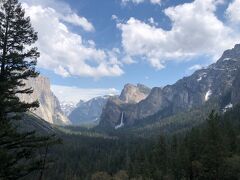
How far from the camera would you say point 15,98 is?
28.5 m

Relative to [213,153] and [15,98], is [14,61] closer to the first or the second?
[15,98]

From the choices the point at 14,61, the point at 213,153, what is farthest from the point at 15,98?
the point at 213,153

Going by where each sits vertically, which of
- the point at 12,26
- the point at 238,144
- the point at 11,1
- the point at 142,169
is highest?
the point at 11,1

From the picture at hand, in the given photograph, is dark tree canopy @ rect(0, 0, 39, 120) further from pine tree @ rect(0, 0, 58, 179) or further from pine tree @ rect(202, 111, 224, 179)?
pine tree @ rect(202, 111, 224, 179)

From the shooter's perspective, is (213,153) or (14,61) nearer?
(14,61)

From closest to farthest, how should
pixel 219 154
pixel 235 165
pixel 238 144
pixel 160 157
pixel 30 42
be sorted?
pixel 30 42, pixel 219 154, pixel 235 165, pixel 238 144, pixel 160 157

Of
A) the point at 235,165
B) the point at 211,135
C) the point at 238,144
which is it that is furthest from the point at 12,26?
the point at 238,144

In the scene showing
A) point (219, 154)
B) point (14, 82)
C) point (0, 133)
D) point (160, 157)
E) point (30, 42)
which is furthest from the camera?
point (160, 157)

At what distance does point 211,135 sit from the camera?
68.5 meters

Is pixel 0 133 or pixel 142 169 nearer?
pixel 0 133

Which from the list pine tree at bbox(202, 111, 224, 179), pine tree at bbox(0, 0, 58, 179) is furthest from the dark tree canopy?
pine tree at bbox(202, 111, 224, 179)

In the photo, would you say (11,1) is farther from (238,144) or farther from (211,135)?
(238,144)

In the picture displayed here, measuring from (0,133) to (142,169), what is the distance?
102866mm

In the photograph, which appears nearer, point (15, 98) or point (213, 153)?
point (15, 98)
